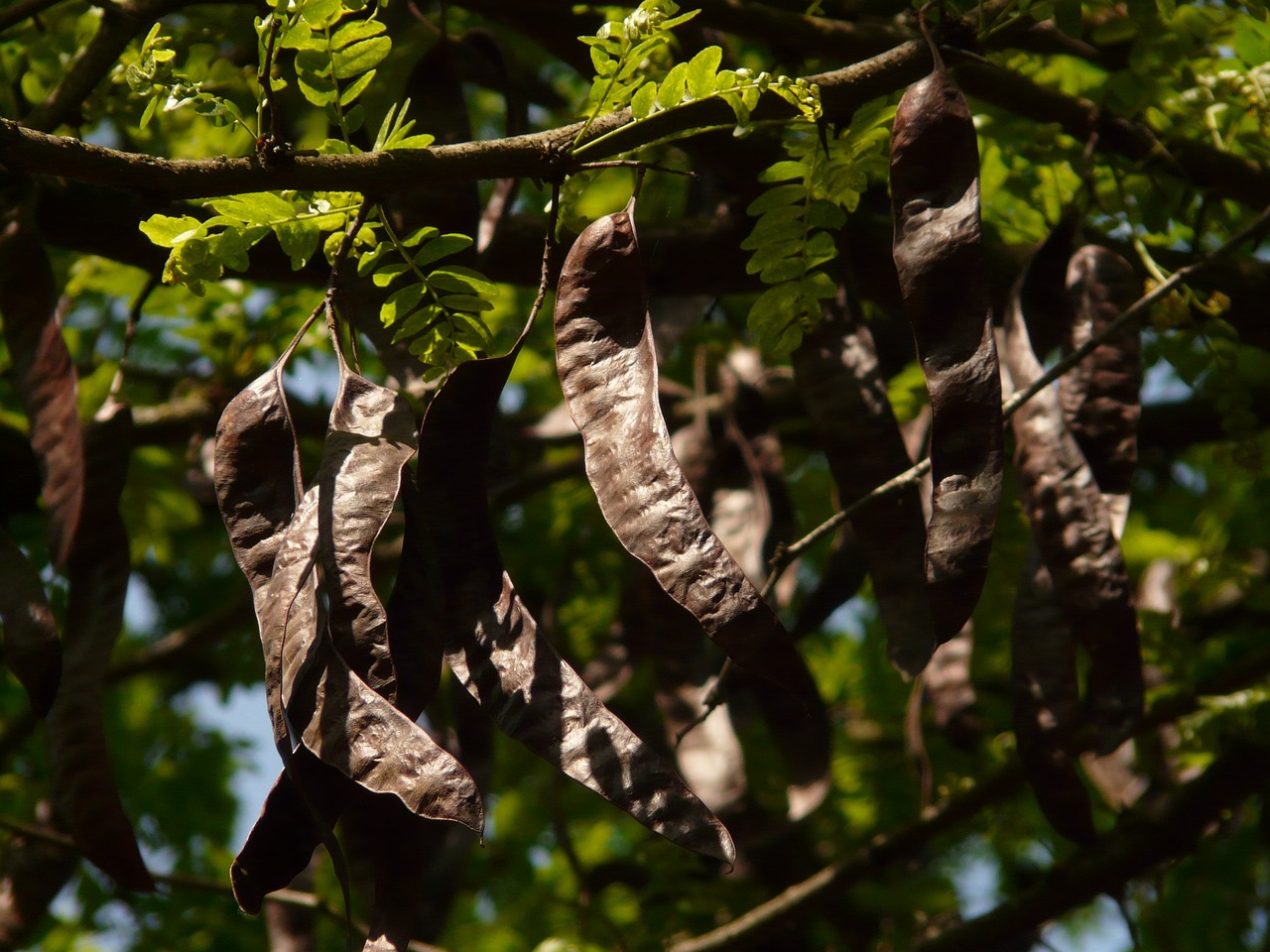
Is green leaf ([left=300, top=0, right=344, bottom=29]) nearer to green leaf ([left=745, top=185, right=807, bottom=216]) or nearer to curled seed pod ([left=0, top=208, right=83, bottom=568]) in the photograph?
green leaf ([left=745, top=185, right=807, bottom=216])

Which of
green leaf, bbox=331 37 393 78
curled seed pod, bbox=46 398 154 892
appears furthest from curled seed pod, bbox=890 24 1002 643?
curled seed pod, bbox=46 398 154 892

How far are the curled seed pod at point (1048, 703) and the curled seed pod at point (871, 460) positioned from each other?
20 centimetres

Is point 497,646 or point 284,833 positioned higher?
point 497,646

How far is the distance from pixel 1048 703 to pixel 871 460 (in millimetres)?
468

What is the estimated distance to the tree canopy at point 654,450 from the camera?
4.47ft

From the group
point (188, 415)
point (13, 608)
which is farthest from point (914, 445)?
point (188, 415)

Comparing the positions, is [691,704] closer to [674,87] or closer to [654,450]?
[654,450]

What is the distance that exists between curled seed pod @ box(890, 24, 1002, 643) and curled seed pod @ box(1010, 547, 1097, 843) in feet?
2.02

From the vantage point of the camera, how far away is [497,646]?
1.40 m

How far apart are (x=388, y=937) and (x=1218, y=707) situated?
2.02m

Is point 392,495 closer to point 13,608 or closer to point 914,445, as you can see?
point 13,608

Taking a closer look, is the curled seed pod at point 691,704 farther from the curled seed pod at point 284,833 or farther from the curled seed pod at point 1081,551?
the curled seed pod at point 284,833

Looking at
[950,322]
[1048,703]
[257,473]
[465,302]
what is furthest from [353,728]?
[1048,703]

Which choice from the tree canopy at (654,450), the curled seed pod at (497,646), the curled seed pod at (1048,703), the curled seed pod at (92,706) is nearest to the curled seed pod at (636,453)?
the tree canopy at (654,450)
